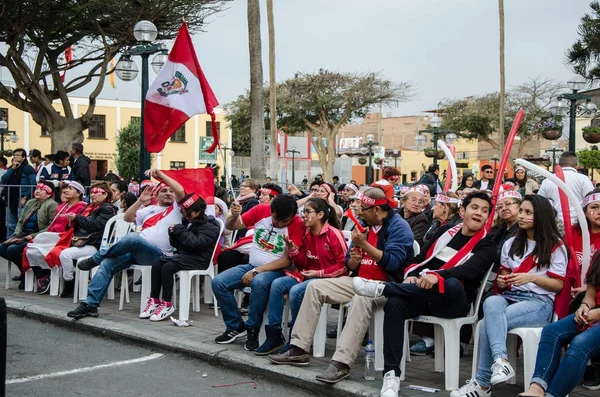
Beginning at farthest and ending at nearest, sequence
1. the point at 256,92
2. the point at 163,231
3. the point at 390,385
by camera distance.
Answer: the point at 256,92 → the point at 163,231 → the point at 390,385

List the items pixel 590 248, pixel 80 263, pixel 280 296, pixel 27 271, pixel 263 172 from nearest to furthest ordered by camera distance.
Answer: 1. pixel 590 248
2. pixel 280 296
3. pixel 80 263
4. pixel 27 271
5. pixel 263 172

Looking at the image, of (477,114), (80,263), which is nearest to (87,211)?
(80,263)

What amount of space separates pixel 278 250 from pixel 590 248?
2885mm

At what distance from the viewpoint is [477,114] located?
5103 cm

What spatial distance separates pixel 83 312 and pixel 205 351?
210cm

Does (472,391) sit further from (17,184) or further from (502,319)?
(17,184)

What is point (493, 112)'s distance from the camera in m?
51.7

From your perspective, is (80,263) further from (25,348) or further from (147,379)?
(147,379)

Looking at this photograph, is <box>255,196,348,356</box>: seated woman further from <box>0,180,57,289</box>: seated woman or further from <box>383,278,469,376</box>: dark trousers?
<box>0,180,57,289</box>: seated woman

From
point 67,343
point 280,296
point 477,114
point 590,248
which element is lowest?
point 67,343

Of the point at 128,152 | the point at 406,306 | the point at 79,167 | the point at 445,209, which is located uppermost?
the point at 128,152

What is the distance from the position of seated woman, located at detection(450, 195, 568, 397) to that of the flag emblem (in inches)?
202

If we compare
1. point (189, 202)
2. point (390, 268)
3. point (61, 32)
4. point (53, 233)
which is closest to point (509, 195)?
point (390, 268)

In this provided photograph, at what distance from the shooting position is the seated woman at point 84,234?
954cm
